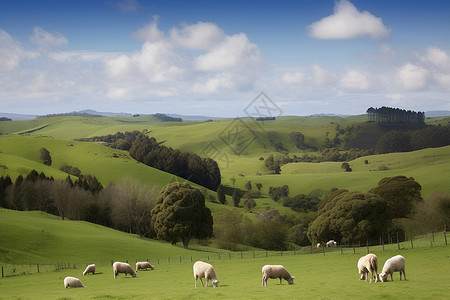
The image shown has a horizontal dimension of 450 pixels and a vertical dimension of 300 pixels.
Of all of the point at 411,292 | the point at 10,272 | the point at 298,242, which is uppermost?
the point at 411,292

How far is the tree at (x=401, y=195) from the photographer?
8288 centimetres

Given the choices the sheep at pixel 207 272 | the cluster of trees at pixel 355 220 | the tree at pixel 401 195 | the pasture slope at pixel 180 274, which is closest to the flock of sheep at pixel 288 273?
the sheep at pixel 207 272

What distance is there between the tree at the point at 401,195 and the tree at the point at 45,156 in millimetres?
129034

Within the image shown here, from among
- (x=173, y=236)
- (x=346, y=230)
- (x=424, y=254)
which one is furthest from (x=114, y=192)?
(x=424, y=254)

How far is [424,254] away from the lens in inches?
1583

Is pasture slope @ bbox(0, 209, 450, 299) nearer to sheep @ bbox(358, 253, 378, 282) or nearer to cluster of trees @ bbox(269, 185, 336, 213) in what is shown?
sheep @ bbox(358, 253, 378, 282)

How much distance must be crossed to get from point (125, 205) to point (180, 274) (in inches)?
2149

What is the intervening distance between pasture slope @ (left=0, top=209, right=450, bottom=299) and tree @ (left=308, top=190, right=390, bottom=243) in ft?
58.0

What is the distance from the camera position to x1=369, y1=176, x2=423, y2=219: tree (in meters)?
82.9

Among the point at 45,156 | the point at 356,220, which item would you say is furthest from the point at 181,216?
the point at 45,156

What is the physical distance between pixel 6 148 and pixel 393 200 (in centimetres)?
15690

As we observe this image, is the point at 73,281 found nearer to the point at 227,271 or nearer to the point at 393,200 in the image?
the point at 227,271

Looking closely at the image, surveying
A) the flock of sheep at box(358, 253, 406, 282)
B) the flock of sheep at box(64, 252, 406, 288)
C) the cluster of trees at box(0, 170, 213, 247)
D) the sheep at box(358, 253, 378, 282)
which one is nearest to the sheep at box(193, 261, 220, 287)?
the flock of sheep at box(64, 252, 406, 288)

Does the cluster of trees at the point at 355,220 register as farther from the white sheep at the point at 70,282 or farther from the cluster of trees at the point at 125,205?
the white sheep at the point at 70,282
